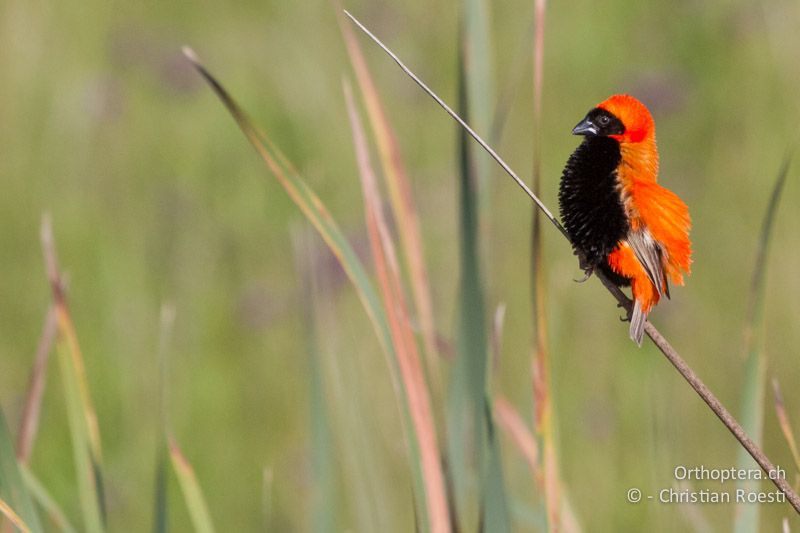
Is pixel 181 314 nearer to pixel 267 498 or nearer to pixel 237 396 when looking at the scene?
pixel 237 396

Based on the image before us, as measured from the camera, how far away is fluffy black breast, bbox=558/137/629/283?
1.24 metres

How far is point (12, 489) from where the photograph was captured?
49.0 inches

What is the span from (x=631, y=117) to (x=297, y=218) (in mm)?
1925

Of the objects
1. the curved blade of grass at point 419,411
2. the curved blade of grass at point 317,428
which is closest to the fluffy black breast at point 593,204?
the curved blade of grass at point 419,411

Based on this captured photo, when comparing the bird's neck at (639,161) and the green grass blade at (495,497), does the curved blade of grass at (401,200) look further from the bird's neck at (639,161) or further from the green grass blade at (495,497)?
the bird's neck at (639,161)

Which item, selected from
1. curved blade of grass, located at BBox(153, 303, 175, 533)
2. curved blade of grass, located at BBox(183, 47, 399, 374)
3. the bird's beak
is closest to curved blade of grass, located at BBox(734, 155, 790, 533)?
the bird's beak

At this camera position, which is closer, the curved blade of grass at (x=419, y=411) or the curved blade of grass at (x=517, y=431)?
the curved blade of grass at (x=419, y=411)

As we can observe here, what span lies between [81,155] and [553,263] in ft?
6.26

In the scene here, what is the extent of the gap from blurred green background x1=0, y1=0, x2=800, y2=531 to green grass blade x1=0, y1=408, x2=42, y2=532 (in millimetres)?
1208

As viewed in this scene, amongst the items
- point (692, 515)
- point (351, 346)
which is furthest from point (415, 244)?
point (692, 515)

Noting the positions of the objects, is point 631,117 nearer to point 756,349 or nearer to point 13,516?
point 756,349

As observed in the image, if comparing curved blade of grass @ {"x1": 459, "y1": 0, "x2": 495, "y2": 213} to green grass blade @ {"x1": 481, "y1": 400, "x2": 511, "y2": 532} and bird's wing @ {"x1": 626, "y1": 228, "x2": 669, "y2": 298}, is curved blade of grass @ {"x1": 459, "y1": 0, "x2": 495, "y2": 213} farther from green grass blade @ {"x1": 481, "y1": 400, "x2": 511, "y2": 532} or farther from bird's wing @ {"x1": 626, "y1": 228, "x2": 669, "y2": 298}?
green grass blade @ {"x1": 481, "y1": 400, "x2": 511, "y2": 532}

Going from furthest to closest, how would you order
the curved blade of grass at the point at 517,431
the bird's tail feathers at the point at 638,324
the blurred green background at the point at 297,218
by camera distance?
the blurred green background at the point at 297,218 < the curved blade of grass at the point at 517,431 < the bird's tail feathers at the point at 638,324

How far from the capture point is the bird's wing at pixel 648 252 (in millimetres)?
1271
